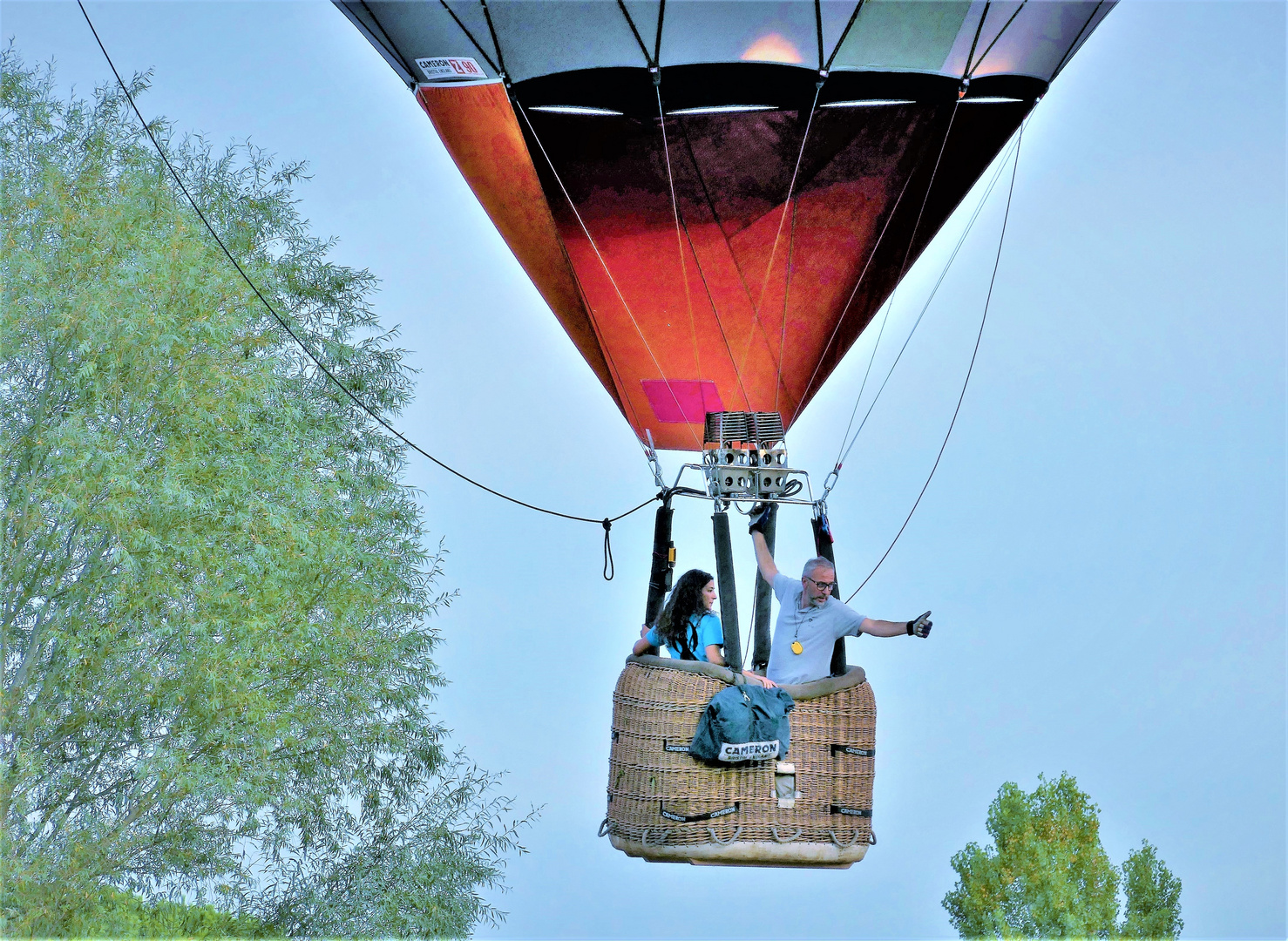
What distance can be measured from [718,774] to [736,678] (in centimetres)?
30

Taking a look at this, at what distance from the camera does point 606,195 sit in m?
6.37

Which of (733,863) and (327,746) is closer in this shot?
(733,863)

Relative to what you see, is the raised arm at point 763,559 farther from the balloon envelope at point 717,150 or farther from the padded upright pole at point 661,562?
the balloon envelope at point 717,150

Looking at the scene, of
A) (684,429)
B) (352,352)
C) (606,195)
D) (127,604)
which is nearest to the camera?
(606,195)

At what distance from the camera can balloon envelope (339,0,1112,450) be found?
579 cm

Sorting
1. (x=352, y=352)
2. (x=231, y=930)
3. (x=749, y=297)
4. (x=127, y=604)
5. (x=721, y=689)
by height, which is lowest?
(x=231, y=930)

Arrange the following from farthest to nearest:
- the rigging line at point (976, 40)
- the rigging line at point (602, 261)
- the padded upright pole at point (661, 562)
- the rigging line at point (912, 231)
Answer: the rigging line at point (912, 231)
the rigging line at point (602, 261)
the rigging line at point (976, 40)
the padded upright pole at point (661, 562)

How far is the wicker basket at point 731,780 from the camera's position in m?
4.84

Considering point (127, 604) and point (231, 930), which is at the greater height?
point (127, 604)

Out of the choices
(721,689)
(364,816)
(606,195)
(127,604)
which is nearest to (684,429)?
(606,195)

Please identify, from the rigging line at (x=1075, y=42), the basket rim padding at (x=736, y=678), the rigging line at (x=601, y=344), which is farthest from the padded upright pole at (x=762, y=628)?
the rigging line at (x=1075, y=42)

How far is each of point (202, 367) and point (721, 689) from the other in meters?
5.91

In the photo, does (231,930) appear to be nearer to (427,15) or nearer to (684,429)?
(684,429)

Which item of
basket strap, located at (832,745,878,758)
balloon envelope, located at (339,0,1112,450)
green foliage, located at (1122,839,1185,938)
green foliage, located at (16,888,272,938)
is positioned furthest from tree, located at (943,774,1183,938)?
basket strap, located at (832,745,878,758)
